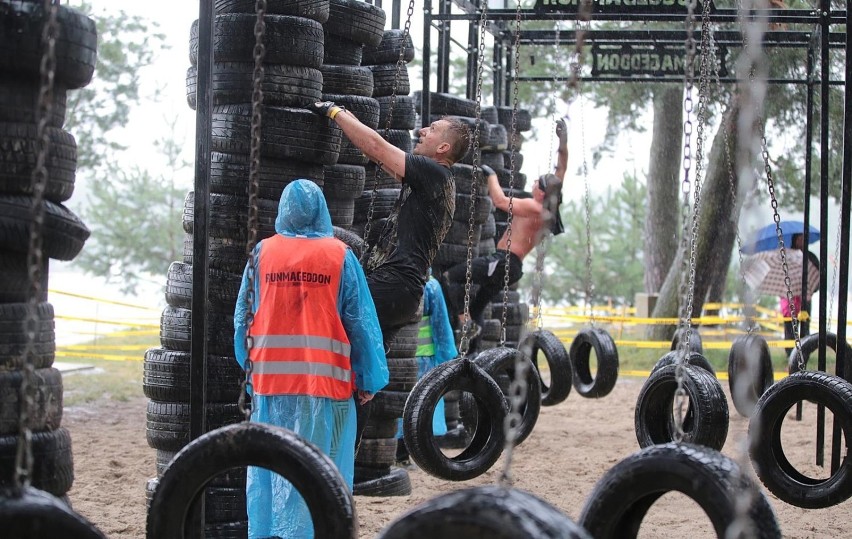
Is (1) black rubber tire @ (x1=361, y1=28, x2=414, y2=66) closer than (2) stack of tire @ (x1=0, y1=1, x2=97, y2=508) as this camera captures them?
No

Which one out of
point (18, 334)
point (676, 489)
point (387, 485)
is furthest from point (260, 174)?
point (676, 489)

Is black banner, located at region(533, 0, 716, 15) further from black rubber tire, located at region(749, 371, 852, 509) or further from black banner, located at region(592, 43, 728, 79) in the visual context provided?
black rubber tire, located at region(749, 371, 852, 509)

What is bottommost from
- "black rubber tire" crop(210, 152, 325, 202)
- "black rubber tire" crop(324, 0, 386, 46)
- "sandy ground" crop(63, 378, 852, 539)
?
"sandy ground" crop(63, 378, 852, 539)

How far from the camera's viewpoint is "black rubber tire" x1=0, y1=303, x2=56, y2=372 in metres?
3.75

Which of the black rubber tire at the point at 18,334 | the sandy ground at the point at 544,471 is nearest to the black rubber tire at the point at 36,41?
the black rubber tire at the point at 18,334

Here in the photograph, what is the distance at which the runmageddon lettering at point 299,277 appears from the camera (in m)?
4.91

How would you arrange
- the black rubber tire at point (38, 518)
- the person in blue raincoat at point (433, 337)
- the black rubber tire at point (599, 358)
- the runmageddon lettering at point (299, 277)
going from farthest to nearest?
the black rubber tire at point (599, 358), the person in blue raincoat at point (433, 337), the runmageddon lettering at point (299, 277), the black rubber tire at point (38, 518)

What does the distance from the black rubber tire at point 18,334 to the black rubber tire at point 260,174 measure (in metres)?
1.71

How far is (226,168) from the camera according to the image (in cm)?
545

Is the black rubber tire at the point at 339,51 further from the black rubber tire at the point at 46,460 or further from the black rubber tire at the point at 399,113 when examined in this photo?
the black rubber tire at the point at 46,460

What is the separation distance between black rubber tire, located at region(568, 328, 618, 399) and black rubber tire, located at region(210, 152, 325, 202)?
4944 millimetres

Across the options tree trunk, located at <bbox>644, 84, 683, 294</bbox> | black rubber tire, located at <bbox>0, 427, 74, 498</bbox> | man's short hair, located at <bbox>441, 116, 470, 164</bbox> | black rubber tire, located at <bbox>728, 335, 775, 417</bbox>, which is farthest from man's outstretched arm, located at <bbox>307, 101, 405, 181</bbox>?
tree trunk, located at <bbox>644, 84, 683, 294</bbox>

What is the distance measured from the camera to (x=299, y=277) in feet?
16.1

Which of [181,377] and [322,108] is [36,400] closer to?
[181,377]
